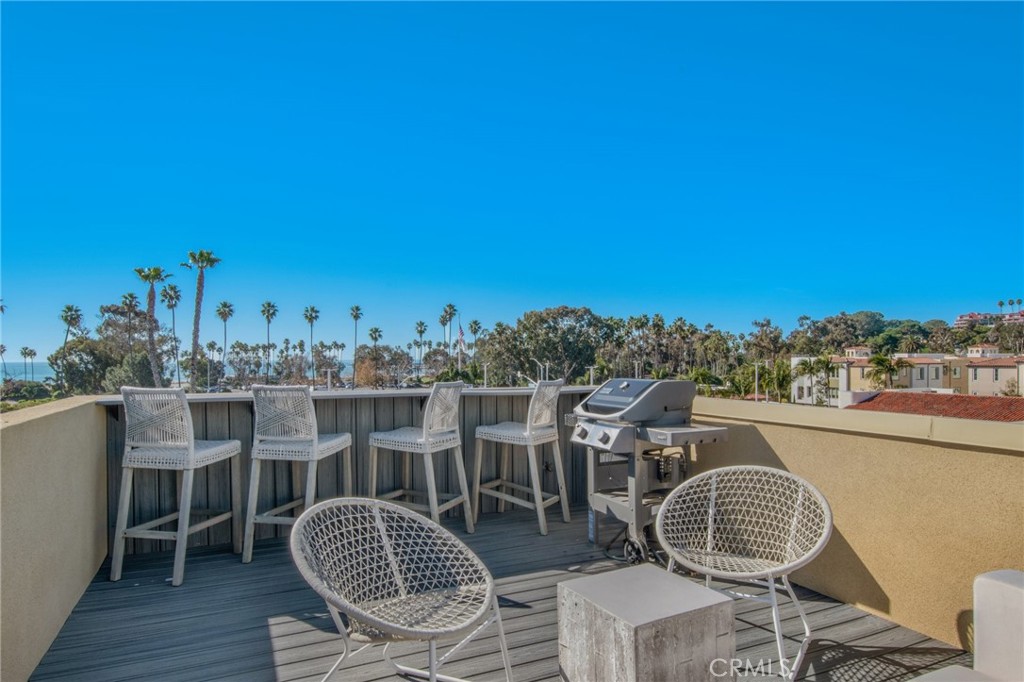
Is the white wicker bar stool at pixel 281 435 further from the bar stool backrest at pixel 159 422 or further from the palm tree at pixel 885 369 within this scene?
the palm tree at pixel 885 369

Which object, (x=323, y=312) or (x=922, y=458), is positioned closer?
(x=922, y=458)

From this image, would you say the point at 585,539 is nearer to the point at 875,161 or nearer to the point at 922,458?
the point at 922,458

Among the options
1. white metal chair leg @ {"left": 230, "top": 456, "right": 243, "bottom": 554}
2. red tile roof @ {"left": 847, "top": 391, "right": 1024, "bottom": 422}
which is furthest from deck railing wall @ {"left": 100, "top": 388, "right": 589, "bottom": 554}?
red tile roof @ {"left": 847, "top": 391, "right": 1024, "bottom": 422}

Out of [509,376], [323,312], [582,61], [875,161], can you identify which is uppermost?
[875,161]


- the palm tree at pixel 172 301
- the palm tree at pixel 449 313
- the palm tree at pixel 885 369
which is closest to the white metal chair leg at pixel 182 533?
the palm tree at pixel 172 301

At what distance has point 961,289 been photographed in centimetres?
5741

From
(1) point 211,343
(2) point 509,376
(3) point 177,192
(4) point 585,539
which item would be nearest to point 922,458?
(4) point 585,539

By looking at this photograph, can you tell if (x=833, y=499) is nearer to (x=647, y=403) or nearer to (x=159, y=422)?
(x=647, y=403)

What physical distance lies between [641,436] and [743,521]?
2.02 feet

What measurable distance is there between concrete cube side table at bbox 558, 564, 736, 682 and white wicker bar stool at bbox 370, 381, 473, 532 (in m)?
1.92

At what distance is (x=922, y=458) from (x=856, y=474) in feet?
0.98

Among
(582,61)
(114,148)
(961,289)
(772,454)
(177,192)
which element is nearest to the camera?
(772,454)

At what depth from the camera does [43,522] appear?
6.65 ft

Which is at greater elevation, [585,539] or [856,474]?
[856,474]
